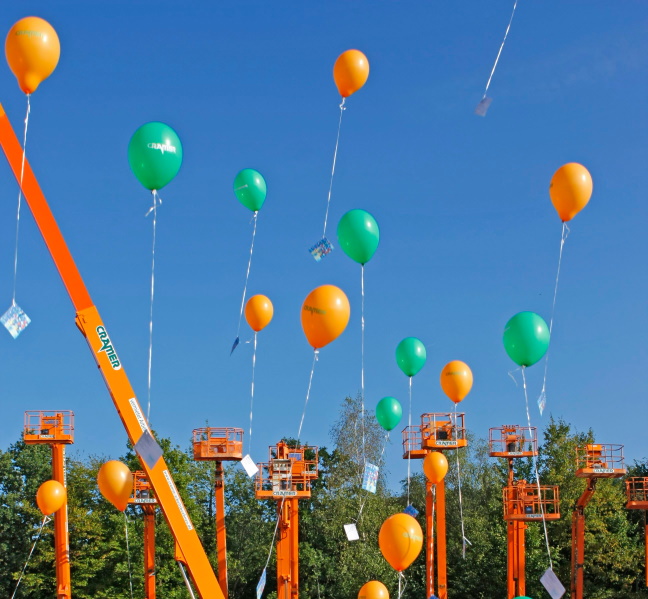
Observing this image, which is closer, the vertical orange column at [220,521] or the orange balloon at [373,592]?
the orange balloon at [373,592]

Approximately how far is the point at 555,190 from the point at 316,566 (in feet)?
89.7

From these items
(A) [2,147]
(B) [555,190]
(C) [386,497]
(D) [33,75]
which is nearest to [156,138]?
(D) [33,75]

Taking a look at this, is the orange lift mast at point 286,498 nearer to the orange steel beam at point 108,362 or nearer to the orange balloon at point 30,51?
the orange steel beam at point 108,362

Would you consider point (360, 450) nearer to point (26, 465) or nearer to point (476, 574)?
point (476, 574)

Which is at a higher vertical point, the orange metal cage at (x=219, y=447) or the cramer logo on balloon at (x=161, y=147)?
the cramer logo on balloon at (x=161, y=147)

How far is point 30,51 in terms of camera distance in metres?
12.8

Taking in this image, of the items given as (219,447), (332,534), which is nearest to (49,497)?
(219,447)

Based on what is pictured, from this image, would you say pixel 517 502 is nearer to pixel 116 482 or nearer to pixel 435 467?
pixel 435 467

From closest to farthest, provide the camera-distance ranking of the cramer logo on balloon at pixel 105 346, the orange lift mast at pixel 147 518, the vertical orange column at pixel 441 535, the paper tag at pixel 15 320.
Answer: the paper tag at pixel 15 320 < the cramer logo on balloon at pixel 105 346 < the orange lift mast at pixel 147 518 < the vertical orange column at pixel 441 535

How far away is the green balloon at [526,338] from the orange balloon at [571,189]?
1921 mm

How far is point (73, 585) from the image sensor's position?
38.3 m

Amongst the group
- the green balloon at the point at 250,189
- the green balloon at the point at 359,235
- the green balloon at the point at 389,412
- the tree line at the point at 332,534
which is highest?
the green balloon at the point at 250,189

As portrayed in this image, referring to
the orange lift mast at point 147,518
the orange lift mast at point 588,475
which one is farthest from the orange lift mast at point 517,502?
the orange lift mast at point 147,518

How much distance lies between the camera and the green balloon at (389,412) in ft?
80.1
